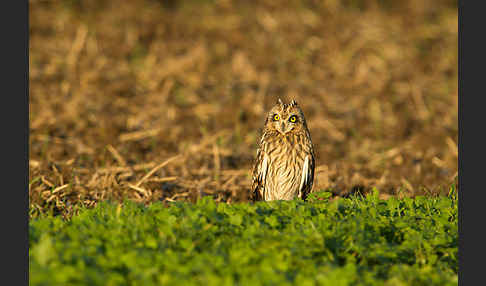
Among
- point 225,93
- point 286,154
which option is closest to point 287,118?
point 286,154

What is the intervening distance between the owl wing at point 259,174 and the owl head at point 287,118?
406 mm

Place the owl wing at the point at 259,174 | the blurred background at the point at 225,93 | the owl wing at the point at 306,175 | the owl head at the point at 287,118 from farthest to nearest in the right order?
the blurred background at the point at 225,93 < the owl wing at the point at 259,174 < the owl wing at the point at 306,175 < the owl head at the point at 287,118

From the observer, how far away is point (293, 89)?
15633 mm

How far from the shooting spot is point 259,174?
26.9 ft

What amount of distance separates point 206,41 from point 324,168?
843 cm

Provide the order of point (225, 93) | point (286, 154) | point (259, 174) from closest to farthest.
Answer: point (286, 154) < point (259, 174) < point (225, 93)

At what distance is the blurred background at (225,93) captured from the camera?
1035 centimetres

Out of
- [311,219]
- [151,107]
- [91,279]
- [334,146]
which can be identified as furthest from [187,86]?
[91,279]

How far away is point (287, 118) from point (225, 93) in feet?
24.2

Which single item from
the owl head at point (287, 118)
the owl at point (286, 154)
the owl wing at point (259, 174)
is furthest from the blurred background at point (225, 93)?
the owl head at point (287, 118)

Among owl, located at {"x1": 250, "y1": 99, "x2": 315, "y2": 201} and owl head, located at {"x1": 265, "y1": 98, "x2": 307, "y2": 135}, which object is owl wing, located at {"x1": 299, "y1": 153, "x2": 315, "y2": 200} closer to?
owl, located at {"x1": 250, "y1": 99, "x2": 315, "y2": 201}

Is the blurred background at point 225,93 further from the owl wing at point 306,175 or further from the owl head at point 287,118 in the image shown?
the owl head at point 287,118

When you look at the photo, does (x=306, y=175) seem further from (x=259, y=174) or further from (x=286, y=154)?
(x=259, y=174)

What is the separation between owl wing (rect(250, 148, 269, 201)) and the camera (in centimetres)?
810
